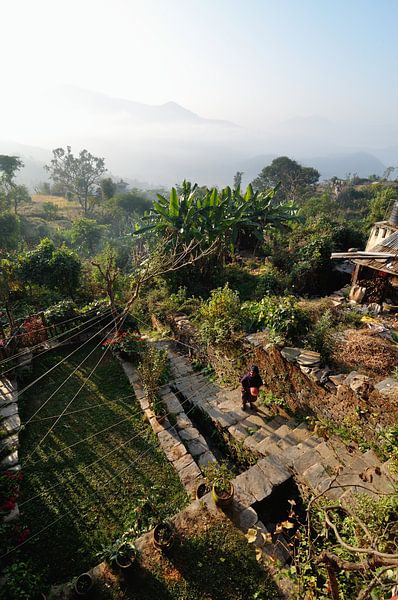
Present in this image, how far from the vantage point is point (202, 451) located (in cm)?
500

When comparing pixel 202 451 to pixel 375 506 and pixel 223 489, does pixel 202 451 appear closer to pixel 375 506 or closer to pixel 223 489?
pixel 223 489

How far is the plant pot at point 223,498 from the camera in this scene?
3627 mm

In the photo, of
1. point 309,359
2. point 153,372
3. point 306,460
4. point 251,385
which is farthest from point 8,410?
point 309,359

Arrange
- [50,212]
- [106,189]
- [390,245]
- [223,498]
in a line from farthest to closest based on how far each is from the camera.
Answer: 1. [106,189]
2. [50,212]
3. [390,245]
4. [223,498]

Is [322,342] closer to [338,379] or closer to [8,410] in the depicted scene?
[338,379]

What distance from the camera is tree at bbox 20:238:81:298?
32.8 feet

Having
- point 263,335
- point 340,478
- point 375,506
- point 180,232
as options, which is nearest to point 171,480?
point 340,478

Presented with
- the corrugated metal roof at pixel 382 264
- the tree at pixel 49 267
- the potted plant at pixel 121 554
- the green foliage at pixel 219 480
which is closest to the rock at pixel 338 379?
the green foliage at pixel 219 480

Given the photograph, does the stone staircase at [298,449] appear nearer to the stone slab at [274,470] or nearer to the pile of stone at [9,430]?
the stone slab at [274,470]

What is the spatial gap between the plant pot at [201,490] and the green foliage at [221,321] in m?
2.80

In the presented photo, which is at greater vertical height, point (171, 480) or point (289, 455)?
point (289, 455)

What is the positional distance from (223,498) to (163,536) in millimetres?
792

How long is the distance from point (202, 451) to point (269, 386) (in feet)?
5.92

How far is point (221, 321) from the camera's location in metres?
6.45
